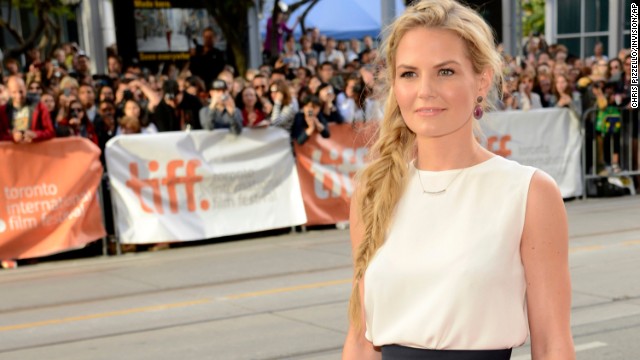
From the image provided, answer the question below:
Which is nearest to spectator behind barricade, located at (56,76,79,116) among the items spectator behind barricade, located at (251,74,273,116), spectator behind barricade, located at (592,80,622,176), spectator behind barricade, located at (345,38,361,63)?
spectator behind barricade, located at (251,74,273,116)

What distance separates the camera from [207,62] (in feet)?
57.6

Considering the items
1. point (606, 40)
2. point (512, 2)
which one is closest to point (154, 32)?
point (512, 2)

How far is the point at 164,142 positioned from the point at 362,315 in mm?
9168

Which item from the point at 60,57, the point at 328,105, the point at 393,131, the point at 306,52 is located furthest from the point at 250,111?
the point at 393,131

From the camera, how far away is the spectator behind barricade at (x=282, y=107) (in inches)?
476

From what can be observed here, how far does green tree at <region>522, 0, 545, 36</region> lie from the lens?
64.9 m

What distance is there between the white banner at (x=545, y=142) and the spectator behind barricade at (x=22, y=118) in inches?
240

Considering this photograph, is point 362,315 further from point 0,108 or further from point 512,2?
point 512,2

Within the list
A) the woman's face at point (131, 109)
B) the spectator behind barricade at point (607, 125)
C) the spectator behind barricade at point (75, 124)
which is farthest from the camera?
the spectator behind barricade at point (607, 125)

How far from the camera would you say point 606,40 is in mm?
31500

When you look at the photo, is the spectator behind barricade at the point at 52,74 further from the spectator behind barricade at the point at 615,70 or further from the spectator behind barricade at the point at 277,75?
the spectator behind barricade at the point at 615,70

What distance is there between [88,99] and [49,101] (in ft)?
2.18

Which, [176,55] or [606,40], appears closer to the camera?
[176,55]

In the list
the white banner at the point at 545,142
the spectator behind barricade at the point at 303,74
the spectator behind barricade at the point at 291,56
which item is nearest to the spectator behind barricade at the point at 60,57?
the spectator behind barricade at the point at 303,74
